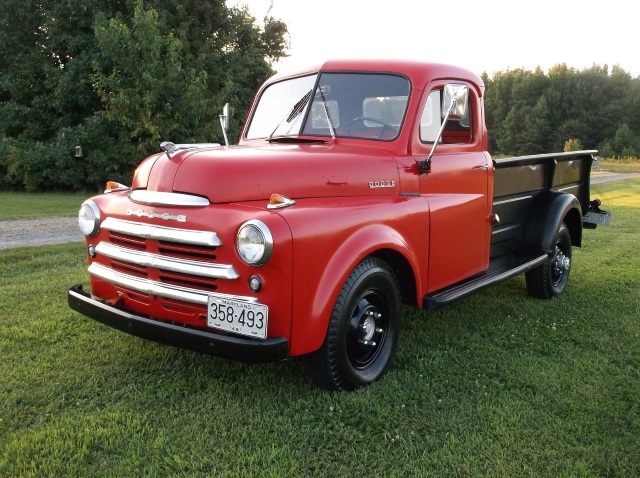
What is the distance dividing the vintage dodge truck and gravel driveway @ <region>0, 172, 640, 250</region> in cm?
488

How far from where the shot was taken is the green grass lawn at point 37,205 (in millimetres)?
10805

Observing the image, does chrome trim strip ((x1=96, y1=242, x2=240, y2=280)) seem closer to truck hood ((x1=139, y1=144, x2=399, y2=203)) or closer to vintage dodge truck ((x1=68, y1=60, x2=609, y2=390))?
vintage dodge truck ((x1=68, y1=60, x2=609, y2=390))

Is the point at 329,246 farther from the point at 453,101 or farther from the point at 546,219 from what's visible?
the point at 546,219

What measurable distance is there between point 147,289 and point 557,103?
73305mm

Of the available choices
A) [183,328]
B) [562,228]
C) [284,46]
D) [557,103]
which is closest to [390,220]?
[183,328]

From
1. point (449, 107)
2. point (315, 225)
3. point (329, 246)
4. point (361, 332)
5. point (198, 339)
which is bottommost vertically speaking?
point (361, 332)

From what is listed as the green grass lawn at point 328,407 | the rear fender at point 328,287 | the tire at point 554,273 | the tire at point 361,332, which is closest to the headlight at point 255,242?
the rear fender at point 328,287

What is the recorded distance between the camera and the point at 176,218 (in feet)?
9.50

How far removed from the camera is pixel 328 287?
2.85 meters

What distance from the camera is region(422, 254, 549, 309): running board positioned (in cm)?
364

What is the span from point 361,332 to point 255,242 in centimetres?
96

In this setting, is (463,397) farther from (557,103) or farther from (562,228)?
(557,103)

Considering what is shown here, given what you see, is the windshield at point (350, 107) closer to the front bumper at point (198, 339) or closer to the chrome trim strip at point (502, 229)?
the chrome trim strip at point (502, 229)

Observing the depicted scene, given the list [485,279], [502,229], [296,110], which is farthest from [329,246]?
[502,229]
